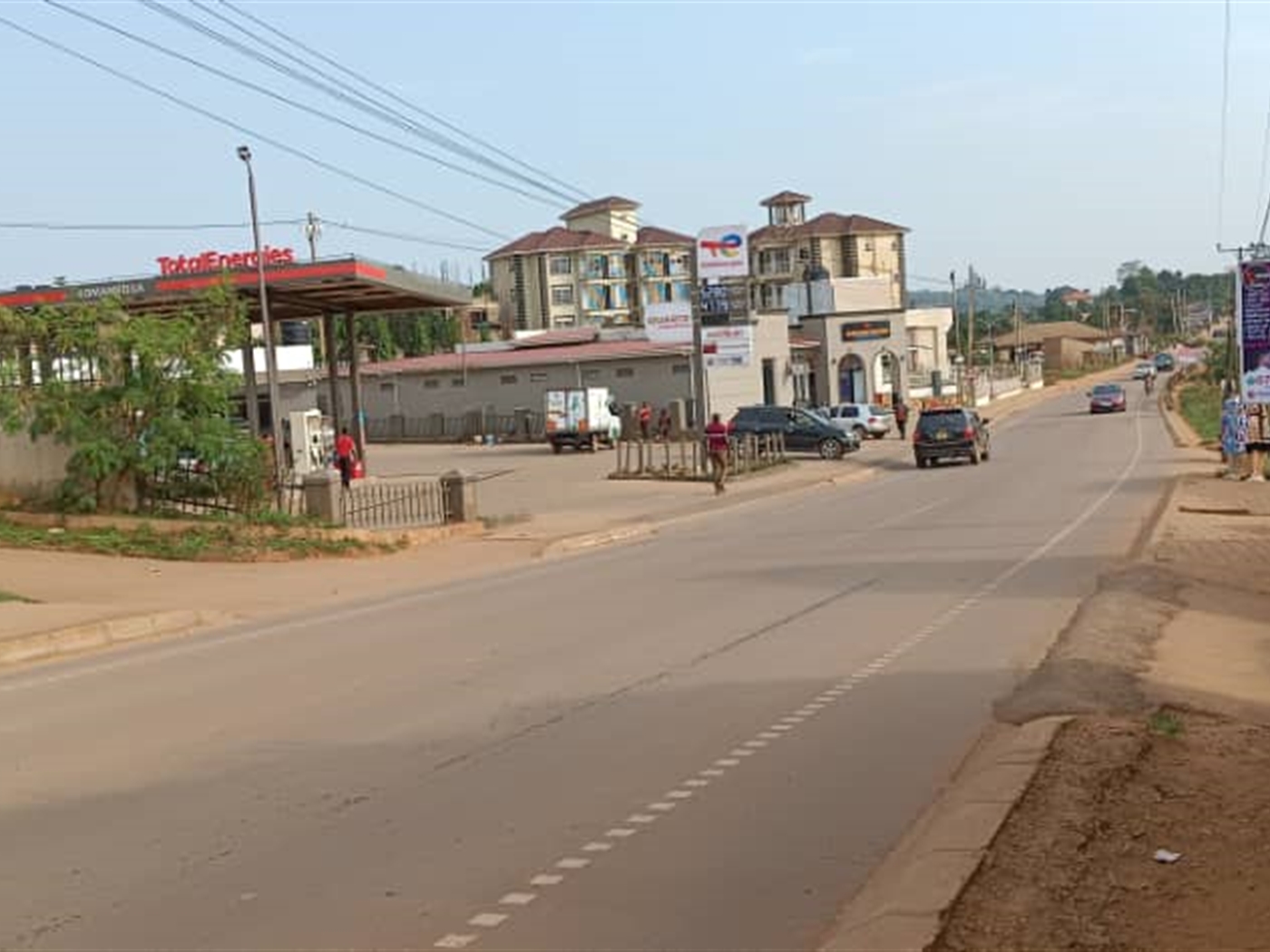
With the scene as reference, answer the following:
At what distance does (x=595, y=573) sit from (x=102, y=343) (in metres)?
9.16

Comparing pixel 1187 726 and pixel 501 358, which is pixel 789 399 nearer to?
pixel 501 358

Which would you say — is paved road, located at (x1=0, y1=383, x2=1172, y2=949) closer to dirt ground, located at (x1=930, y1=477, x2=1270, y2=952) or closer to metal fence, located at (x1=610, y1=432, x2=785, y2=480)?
dirt ground, located at (x1=930, y1=477, x2=1270, y2=952)

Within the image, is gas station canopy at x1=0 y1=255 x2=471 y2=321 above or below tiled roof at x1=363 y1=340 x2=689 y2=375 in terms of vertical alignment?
above

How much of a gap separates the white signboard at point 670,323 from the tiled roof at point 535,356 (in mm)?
10572

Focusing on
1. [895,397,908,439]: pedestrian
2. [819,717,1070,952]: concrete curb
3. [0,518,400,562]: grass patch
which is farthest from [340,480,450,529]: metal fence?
[895,397,908,439]: pedestrian

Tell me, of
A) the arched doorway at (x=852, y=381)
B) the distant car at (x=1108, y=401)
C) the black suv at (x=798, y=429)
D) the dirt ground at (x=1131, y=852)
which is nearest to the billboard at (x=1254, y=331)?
the dirt ground at (x=1131, y=852)

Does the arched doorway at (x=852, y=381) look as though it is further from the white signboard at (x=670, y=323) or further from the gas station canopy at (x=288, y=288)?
the gas station canopy at (x=288, y=288)

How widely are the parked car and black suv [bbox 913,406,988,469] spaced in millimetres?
14408

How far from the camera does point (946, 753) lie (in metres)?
8.66

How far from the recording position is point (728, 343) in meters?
48.7

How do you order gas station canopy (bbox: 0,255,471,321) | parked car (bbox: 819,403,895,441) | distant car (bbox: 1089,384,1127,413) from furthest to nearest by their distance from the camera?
distant car (bbox: 1089,384,1127,413)
parked car (bbox: 819,403,895,441)
gas station canopy (bbox: 0,255,471,321)

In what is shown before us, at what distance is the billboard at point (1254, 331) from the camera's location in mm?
26859

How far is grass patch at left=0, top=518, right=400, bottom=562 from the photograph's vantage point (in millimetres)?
22328

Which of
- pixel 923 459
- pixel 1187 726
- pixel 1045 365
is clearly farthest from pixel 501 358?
pixel 1045 365
